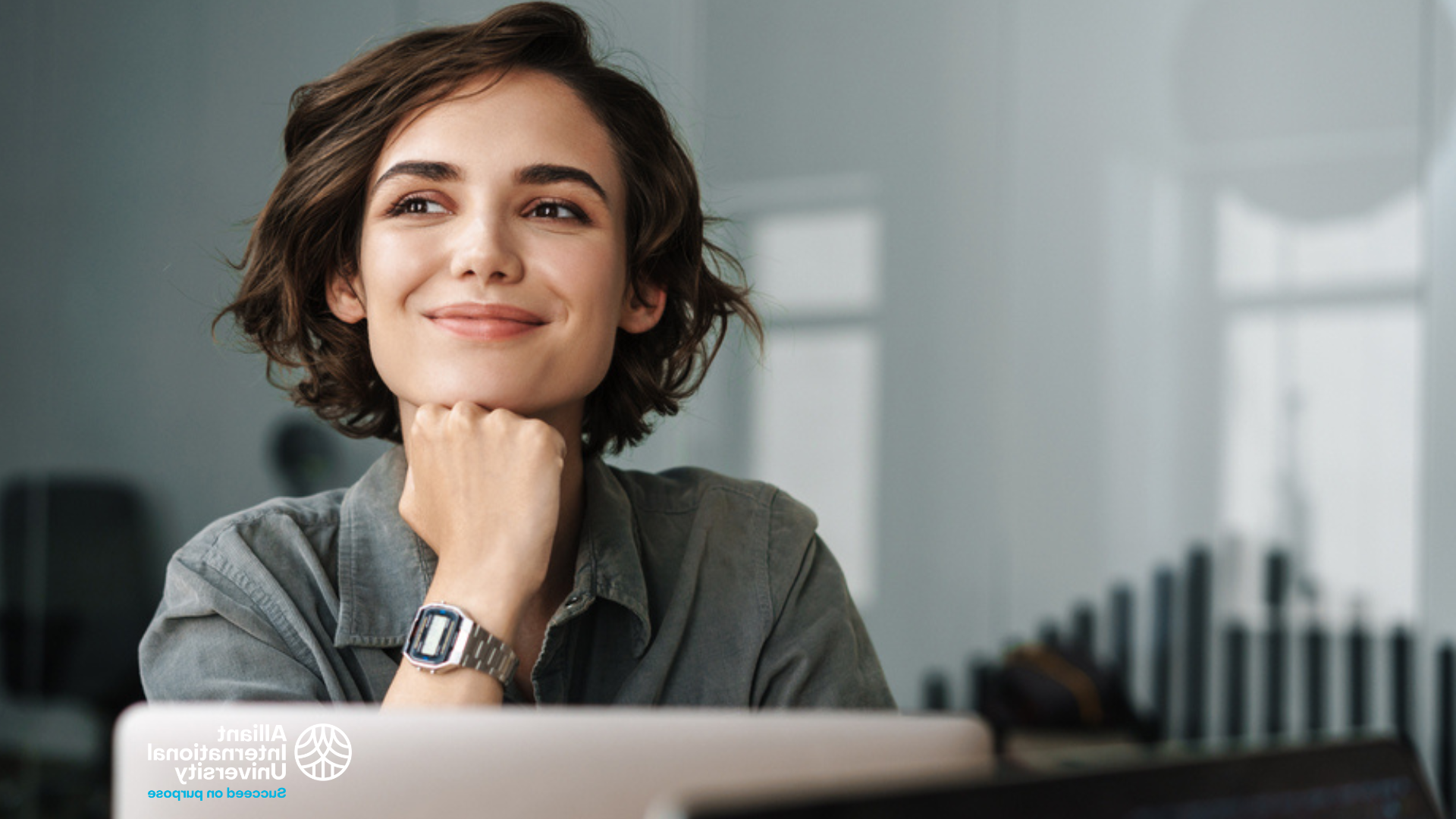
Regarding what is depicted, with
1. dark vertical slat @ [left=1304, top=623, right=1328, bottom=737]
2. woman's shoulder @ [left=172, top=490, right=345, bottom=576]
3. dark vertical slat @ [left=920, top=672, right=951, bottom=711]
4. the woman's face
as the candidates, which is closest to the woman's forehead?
the woman's face

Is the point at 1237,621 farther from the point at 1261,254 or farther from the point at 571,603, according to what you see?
the point at 571,603

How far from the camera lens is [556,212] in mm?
1404

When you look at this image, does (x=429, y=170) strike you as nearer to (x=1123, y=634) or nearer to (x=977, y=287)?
(x=977, y=287)

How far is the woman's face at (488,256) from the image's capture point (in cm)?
133

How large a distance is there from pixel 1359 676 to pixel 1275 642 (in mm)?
186

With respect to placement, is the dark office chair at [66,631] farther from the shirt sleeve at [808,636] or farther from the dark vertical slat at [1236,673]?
the dark vertical slat at [1236,673]

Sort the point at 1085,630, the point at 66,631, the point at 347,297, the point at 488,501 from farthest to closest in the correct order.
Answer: the point at 1085,630
the point at 66,631
the point at 347,297
the point at 488,501

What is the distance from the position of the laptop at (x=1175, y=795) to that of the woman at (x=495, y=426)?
0.77 m

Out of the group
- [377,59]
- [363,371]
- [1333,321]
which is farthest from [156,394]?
[1333,321]

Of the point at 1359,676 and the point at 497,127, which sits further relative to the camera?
the point at 1359,676

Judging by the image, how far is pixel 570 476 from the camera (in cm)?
148

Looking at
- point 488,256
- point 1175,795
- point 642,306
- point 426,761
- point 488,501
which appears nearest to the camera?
point 1175,795

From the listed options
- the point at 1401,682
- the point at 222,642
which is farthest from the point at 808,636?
the point at 1401,682

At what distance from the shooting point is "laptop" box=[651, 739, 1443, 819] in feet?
1.18
